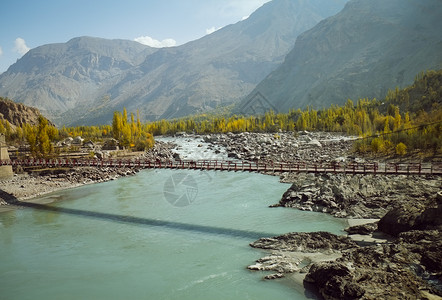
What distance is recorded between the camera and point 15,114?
10862 cm

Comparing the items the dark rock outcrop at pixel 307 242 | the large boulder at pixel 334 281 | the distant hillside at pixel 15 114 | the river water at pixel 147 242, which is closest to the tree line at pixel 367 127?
the distant hillside at pixel 15 114

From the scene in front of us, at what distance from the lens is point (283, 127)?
384 feet

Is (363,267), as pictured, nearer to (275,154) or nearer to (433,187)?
(433,187)

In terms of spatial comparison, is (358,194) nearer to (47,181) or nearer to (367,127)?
(47,181)

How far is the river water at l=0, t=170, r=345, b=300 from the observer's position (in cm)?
1461

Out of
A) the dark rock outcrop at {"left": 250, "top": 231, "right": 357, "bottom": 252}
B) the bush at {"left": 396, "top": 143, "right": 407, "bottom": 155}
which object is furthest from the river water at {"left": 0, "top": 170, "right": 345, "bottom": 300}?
the bush at {"left": 396, "top": 143, "right": 407, "bottom": 155}

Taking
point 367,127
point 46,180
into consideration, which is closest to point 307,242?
point 46,180

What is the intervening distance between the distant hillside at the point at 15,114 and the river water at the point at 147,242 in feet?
290

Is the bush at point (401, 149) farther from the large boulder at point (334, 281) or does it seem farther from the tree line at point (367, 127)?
the large boulder at point (334, 281)

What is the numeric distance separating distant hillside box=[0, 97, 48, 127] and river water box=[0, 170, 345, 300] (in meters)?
88.4

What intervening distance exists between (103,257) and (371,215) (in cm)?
1806

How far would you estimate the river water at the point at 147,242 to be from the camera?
14.6 meters

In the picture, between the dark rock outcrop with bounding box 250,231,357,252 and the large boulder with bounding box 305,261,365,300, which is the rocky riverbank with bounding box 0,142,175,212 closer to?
the dark rock outcrop with bounding box 250,231,357,252

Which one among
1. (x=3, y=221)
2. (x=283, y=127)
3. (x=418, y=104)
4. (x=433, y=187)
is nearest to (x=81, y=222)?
(x=3, y=221)
